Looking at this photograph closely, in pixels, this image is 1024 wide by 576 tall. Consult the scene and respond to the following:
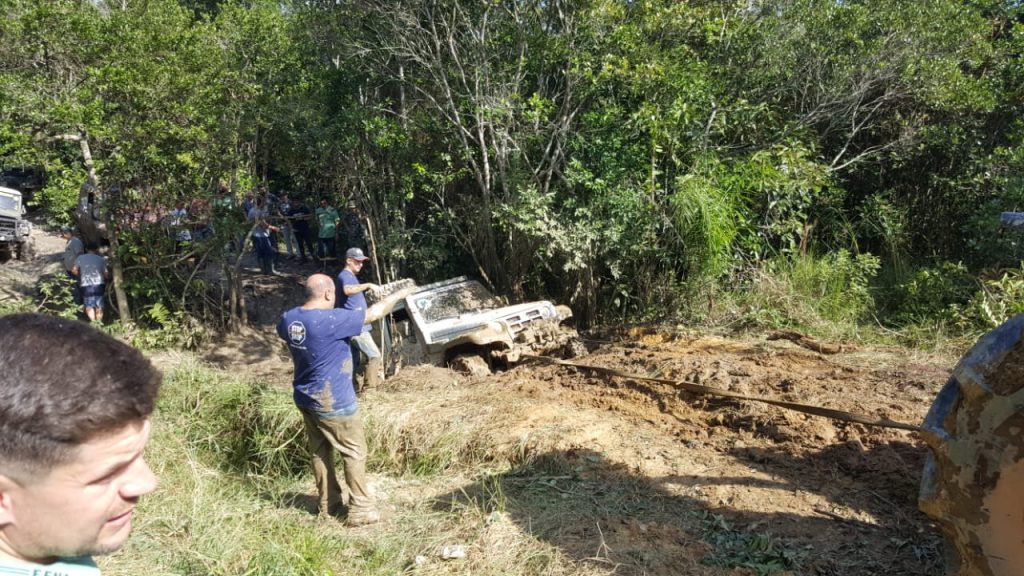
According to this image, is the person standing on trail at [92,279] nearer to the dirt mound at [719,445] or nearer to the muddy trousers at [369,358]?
the muddy trousers at [369,358]

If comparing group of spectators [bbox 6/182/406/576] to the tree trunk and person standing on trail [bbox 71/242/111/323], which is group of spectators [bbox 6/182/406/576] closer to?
the tree trunk

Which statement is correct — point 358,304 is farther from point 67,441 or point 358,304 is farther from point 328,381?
point 67,441

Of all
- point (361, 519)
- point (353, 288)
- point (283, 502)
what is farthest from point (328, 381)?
point (353, 288)

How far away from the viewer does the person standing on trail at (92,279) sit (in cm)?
1084

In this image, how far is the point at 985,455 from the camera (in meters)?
2.33

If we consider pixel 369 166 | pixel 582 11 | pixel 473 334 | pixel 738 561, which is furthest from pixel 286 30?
pixel 738 561

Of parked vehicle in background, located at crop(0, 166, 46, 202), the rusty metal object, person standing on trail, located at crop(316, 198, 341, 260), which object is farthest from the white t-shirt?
parked vehicle in background, located at crop(0, 166, 46, 202)

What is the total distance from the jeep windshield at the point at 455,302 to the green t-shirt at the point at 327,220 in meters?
5.36

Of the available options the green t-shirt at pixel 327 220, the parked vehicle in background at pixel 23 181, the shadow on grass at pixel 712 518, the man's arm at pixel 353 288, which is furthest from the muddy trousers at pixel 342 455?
the parked vehicle in background at pixel 23 181

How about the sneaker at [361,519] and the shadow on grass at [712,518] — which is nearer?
the shadow on grass at [712,518]

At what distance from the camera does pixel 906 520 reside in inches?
163

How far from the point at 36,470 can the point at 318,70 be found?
1086 centimetres

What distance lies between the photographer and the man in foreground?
110cm

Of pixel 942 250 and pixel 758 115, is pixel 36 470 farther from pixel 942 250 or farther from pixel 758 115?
pixel 942 250
